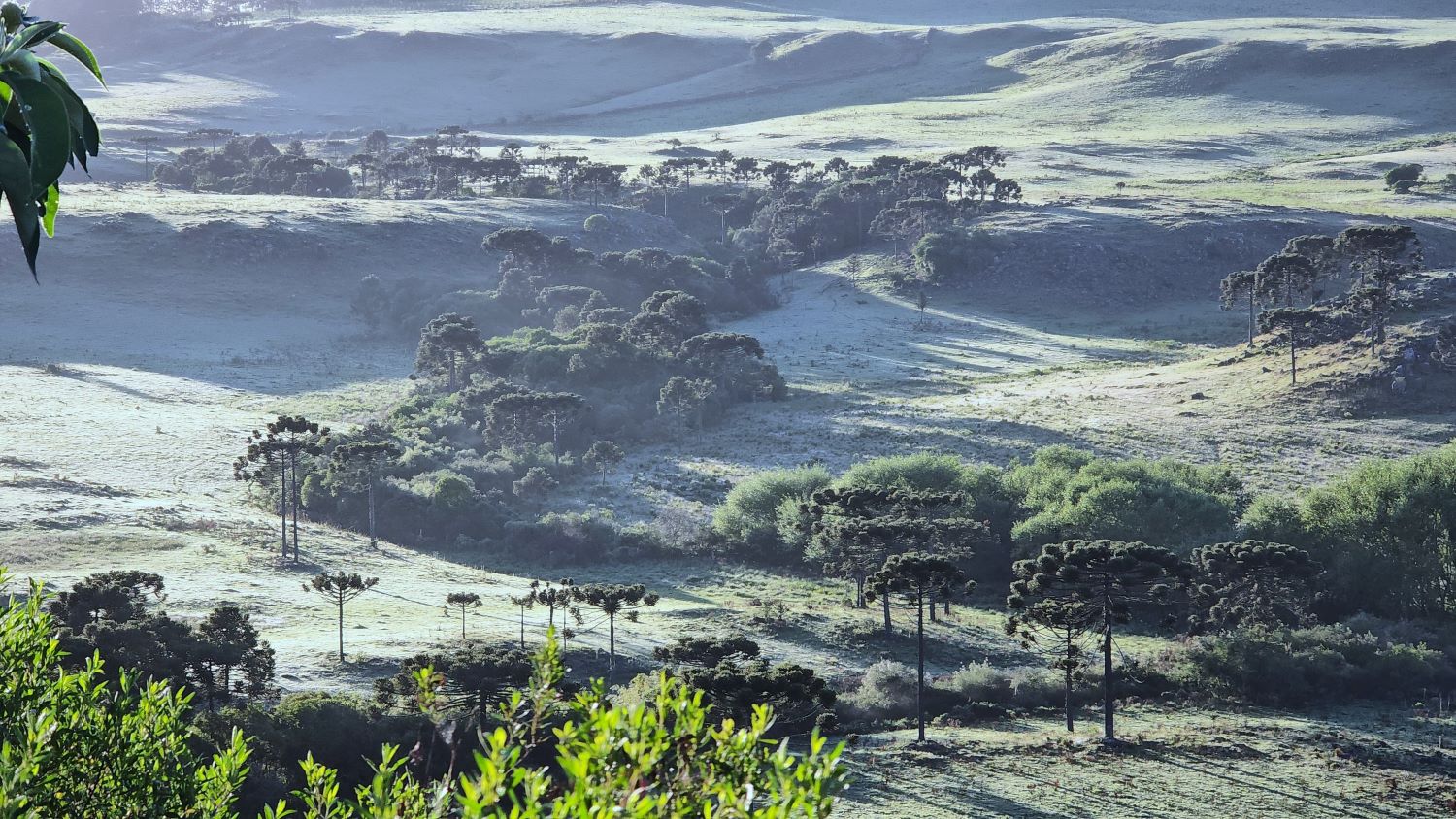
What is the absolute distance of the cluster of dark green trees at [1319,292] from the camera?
81812 mm

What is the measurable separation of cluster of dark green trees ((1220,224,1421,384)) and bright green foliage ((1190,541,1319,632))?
113 feet

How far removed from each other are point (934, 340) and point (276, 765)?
8289 cm

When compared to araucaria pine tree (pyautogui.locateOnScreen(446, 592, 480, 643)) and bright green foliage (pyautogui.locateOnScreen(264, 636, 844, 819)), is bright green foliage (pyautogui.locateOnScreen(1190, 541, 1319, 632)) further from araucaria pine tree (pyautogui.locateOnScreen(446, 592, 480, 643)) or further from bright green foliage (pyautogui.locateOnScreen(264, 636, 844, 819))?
bright green foliage (pyautogui.locateOnScreen(264, 636, 844, 819))

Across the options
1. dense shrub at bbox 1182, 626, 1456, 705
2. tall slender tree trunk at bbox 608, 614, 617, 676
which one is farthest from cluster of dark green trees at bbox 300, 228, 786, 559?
dense shrub at bbox 1182, 626, 1456, 705

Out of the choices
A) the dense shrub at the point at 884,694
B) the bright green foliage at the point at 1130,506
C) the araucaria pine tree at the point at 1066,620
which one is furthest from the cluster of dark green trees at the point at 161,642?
the bright green foliage at the point at 1130,506

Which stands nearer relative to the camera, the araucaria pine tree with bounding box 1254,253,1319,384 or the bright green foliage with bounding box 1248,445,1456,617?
the bright green foliage with bounding box 1248,445,1456,617

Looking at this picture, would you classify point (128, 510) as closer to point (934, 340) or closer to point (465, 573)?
point (465, 573)

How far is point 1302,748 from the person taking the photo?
37.3 metres

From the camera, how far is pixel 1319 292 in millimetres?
96688

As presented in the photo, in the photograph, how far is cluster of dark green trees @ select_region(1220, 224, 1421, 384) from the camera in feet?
268

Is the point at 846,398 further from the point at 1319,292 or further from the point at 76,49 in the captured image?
the point at 76,49

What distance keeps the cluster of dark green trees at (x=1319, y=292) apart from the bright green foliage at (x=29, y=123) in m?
81.4

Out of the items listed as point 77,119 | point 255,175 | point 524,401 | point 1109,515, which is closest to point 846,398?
point 524,401

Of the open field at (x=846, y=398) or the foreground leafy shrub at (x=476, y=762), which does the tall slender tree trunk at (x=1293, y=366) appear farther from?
the foreground leafy shrub at (x=476, y=762)
